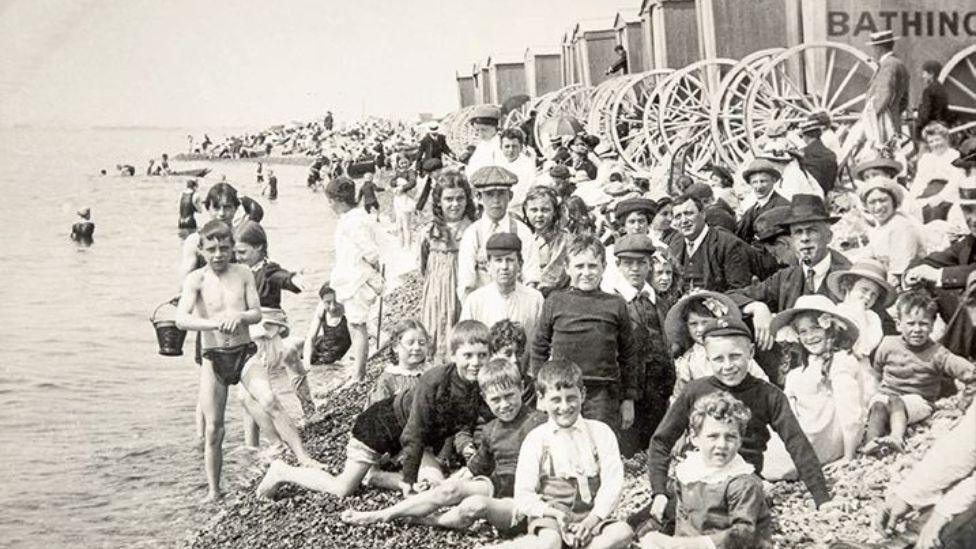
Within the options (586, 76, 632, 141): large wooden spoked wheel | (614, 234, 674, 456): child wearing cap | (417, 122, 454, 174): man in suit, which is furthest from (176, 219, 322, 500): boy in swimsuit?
(417, 122, 454, 174): man in suit

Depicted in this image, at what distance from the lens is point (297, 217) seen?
6.64 m

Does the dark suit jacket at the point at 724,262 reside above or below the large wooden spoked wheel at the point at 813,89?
below

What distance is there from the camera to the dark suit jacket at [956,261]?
3.26 metres

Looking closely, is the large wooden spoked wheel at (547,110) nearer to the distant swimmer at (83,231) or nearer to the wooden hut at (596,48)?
the wooden hut at (596,48)

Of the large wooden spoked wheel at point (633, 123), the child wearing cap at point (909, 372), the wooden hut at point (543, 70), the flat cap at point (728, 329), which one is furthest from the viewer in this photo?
the wooden hut at point (543, 70)

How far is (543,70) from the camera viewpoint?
13.9m

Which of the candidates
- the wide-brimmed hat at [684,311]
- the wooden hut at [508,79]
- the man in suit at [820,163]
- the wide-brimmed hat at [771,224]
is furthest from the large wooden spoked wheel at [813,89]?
the wooden hut at [508,79]

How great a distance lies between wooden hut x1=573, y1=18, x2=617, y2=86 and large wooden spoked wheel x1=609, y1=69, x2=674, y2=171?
2.64 meters

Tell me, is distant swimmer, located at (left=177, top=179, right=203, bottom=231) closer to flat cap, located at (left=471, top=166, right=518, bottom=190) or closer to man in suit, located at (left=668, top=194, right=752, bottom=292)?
flat cap, located at (left=471, top=166, right=518, bottom=190)

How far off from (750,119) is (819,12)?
0.61m

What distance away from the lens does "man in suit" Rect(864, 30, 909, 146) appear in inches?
179

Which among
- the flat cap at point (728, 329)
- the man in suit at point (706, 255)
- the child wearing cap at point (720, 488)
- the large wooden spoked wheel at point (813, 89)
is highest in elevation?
the large wooden spoked wheel at point (813, 89)

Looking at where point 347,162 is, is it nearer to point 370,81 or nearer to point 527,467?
point 370,81

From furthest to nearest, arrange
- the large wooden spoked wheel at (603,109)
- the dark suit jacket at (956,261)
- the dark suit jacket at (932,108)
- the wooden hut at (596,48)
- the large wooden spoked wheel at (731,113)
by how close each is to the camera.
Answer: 1. the wooden hut at (596,48)
2. the large wooden spoked wheel at (603,109)
3. the large wooden spoked wheel at (731,113)
4. the dark suit jacket at (932,108)
5. the dark suit jacket at (956,261)
